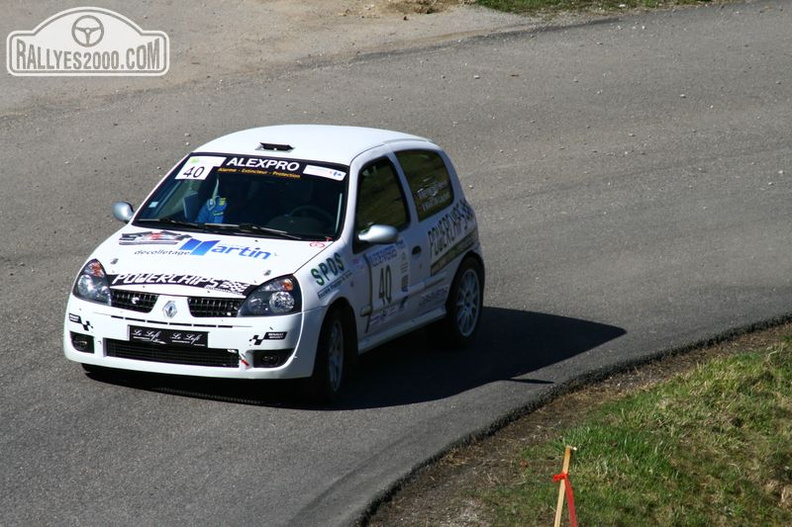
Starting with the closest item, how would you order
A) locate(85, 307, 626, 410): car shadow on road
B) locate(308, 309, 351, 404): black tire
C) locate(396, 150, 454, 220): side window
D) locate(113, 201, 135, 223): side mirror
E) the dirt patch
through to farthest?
the dirt patch, locate(308, 309, 351, 404): black tire, locate(85, 307, 626, 410): car shadow on road, locate(113, 201, 135, 223): side mirror, locate(396, 150, 454, 220): side window

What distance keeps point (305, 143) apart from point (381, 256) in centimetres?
119

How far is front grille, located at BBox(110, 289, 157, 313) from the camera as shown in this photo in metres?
8.98

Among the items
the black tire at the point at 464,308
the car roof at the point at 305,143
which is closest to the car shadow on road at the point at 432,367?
the black tire at the point at 464,308

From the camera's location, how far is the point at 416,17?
23562 mm

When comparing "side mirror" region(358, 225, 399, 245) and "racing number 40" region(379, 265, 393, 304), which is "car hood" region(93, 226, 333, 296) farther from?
"racing number 40" region(379, 265, 393, 304)

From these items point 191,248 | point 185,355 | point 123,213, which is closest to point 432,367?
point 191,248

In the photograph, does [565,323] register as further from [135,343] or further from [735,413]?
[135,343]

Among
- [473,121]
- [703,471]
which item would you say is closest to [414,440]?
[703,471]

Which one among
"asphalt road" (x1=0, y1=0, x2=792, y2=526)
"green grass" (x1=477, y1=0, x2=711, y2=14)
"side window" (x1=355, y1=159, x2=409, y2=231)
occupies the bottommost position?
"asphalt road" (x1=0, y1=0, x2=792, y2=526)

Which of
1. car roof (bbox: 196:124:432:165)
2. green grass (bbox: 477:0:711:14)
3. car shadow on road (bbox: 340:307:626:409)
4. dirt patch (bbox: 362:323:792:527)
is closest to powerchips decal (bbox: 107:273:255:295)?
car shadow on road (bbox: 340:307:626:409)

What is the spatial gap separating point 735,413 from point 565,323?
2.61m

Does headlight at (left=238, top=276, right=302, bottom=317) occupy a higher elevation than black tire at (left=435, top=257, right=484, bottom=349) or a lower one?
higher

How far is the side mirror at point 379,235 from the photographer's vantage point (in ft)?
31.6

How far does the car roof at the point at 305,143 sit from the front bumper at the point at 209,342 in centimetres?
172
